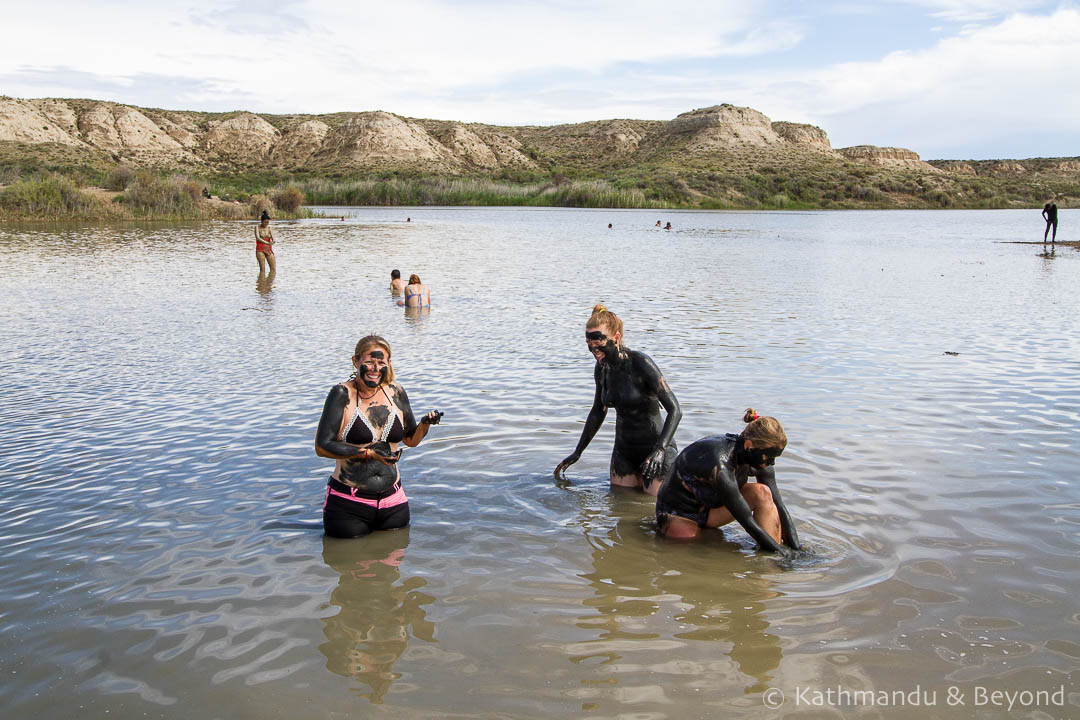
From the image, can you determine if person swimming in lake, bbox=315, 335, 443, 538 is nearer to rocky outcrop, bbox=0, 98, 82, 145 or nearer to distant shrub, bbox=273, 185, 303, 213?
distant shrub, bbox=273, 185, 303, 213

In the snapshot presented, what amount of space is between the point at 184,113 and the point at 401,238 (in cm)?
9798

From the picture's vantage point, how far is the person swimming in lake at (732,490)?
477 cm

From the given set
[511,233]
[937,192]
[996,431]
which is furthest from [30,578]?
[937,192]

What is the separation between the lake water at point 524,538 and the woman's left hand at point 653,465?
247 millimetres

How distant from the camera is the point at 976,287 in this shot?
18.4 meters

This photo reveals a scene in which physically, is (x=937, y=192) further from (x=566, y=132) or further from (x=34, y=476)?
(x=34, y=476)

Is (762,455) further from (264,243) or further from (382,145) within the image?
(382,145)

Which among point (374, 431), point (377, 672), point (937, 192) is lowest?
point (377, 672)

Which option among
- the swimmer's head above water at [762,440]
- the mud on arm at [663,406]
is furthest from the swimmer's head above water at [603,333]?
the swimmer's head above water at [762,440]

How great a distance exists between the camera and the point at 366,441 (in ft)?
17.3

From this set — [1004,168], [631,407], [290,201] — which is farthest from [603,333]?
[1004,168]

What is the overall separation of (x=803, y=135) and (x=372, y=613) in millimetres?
142589

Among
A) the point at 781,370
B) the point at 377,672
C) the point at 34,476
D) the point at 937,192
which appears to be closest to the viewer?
the point at 377,672

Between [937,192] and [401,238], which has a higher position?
[937,192]
